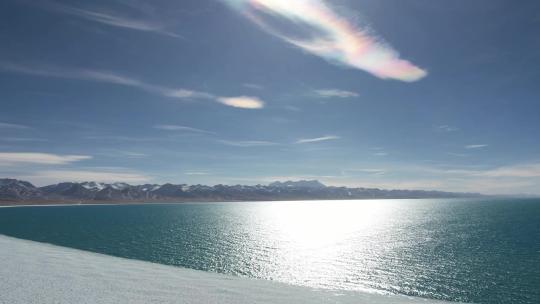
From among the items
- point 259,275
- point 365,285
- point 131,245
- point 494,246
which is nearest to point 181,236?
point 131,245

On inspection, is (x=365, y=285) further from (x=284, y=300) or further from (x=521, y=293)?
(x=284, y=300)

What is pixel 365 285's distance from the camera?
176 ft

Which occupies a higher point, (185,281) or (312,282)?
(185,281)

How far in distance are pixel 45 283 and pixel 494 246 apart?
101m

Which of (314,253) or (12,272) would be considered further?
(314,253)

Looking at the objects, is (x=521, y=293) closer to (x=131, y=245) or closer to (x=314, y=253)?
(x=314, y=253)

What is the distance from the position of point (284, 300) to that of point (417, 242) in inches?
3215

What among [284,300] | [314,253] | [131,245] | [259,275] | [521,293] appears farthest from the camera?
[131,245]

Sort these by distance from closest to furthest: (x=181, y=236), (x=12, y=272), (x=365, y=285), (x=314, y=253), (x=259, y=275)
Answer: (x=12, y=272) → (x=365, y=285) → (x=259, y=275) → (x=314, y=253) → (x=181, y=236)

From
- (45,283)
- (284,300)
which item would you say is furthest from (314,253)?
(45,283)

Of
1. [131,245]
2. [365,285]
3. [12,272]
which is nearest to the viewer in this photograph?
[12,272]

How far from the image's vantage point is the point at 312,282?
2233 inches

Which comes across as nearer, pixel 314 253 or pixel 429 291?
pixel 429 291

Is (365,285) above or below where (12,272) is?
below
